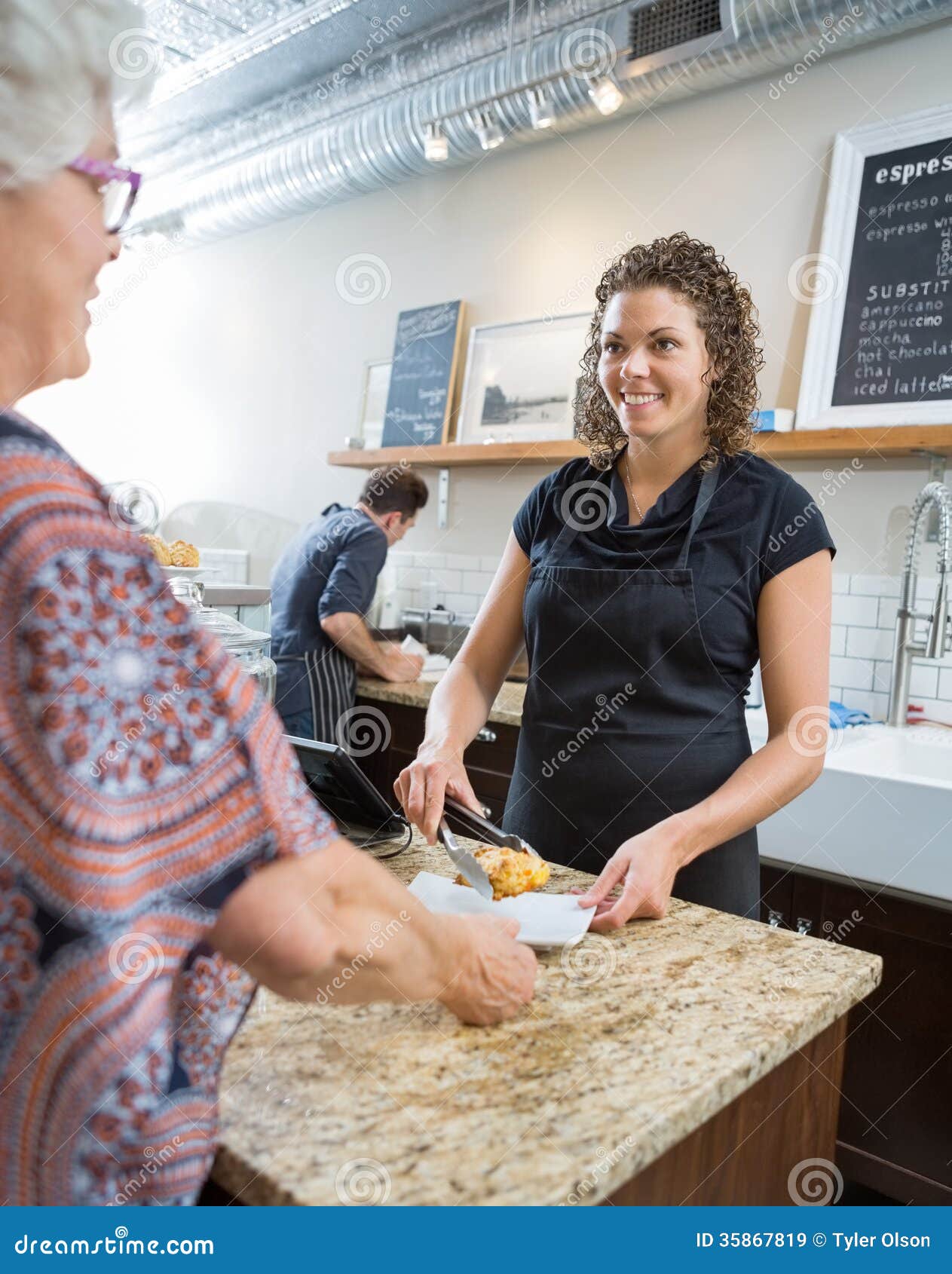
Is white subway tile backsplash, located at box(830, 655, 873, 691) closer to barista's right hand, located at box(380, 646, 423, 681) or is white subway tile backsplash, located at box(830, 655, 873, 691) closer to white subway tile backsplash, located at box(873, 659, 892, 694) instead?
white subway tile backsplash, located at box(873, 659, 892, 694)

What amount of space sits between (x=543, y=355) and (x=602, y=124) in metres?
0.84

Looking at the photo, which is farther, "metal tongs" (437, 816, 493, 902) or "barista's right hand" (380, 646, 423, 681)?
"barista's right hand" (380, 646, 423, 681)

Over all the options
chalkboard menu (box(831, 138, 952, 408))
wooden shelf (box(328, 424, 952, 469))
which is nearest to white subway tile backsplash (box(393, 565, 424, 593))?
wooden shelf (box(328, 424, 952, 469))

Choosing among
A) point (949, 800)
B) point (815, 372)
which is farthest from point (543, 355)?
point (949, 800)

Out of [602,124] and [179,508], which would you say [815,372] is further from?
[179,508]

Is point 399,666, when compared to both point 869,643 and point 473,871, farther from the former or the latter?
point 473,871

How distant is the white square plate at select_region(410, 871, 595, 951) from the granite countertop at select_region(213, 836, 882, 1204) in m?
0.03

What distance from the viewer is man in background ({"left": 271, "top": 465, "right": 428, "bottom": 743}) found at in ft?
10.7

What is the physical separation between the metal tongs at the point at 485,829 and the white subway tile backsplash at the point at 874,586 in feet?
6.36

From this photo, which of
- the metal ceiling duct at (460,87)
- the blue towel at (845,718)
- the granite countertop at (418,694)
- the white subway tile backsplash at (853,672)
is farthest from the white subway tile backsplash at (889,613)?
the metal ceiling duct at (460,87)

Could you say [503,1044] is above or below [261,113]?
below

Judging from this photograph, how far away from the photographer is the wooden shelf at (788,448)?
8.46 feet

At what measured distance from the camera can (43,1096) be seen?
1.94ft

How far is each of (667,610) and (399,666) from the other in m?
2.03
